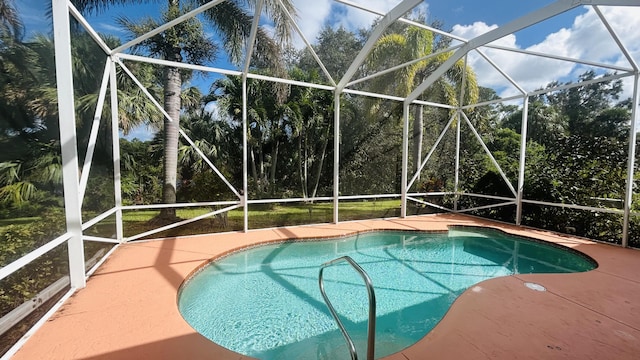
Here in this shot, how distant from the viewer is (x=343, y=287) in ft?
13.8

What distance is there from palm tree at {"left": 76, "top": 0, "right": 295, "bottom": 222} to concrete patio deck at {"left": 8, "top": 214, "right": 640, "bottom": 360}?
283cm

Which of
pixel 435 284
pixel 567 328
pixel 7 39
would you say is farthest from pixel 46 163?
pixel 567 328

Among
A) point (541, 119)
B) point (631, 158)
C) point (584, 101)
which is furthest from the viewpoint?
point (584, 101)

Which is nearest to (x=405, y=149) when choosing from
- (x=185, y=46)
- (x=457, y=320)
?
(x=457, y=320)

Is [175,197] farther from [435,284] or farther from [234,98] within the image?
[435,284]

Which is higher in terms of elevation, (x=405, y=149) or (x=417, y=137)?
(x=417, y=137)

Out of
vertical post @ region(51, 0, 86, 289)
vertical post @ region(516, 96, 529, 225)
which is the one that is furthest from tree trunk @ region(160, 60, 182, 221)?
vertical post @ region(516, 96, 529, 225)

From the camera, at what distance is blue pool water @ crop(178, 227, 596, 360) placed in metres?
2.96

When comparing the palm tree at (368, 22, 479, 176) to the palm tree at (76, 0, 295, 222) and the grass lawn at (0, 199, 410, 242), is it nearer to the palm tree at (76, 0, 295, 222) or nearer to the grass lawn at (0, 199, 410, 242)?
the grass lawn at (0, 199, 410, 242)

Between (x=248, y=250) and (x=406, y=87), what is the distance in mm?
7464

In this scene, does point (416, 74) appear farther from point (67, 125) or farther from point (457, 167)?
point (67, 125)

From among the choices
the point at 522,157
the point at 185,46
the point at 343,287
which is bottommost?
the point at 343,287

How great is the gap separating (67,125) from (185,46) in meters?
4.44

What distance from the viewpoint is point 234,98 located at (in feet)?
31.7
